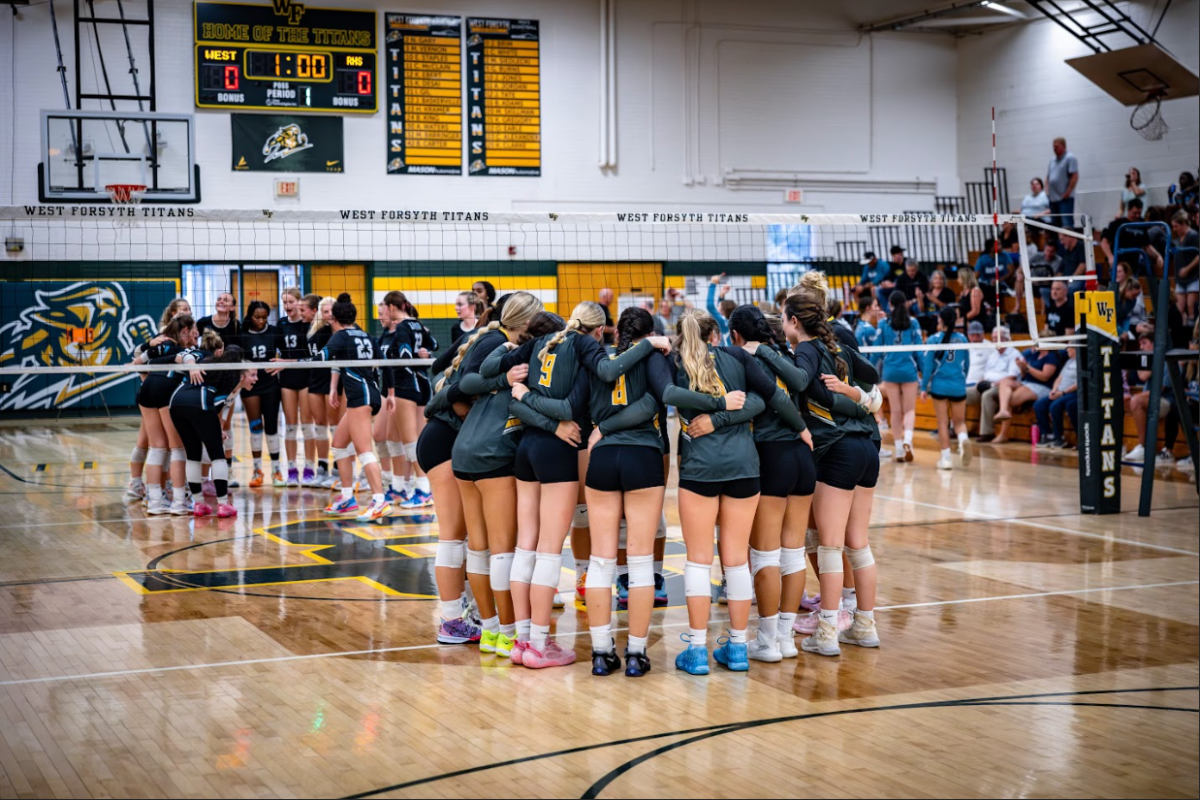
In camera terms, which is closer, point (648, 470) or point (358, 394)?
point (648, 470)

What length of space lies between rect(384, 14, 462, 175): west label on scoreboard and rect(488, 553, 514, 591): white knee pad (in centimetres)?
1478

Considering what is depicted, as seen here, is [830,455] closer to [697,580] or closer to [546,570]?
[697,580]

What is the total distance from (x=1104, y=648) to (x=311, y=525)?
5.93 m

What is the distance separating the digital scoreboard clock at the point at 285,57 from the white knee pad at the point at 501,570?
579 inches

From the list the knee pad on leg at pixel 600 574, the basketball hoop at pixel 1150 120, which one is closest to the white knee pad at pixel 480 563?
the knee pad on leg at pixel 600 574

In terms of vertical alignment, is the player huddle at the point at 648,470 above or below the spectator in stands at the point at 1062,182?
below

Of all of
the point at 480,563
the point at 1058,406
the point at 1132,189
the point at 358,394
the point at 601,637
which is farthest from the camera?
the point at 1132,189

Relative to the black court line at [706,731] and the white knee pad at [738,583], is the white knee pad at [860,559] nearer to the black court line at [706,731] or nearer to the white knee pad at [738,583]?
the white knee pad at [738,583]

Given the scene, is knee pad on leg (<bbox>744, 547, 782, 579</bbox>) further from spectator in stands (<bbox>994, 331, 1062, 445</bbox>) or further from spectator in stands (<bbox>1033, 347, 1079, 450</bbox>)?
spectator in stands (<bbox>994, 331, 1062, 445</bbox>)

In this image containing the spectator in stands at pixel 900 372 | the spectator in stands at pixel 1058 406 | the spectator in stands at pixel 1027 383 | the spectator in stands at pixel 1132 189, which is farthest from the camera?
the spectator in stands at pixel 1132 189

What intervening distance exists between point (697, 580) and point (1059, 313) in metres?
10.2

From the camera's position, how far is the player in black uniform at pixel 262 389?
10.9 meters

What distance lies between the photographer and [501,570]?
5824mm

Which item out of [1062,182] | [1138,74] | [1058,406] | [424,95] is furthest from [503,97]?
[1058,406]
